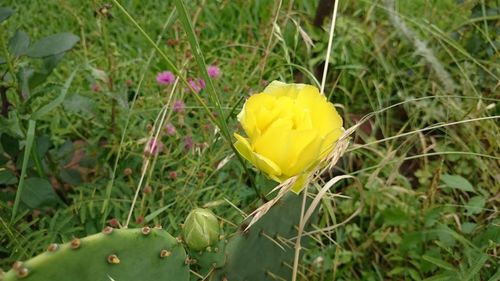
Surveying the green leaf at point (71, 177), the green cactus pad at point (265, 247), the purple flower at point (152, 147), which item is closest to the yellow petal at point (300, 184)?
the green cactus pad at point (265, 247)

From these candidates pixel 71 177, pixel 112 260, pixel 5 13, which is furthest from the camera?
pixel 71 177

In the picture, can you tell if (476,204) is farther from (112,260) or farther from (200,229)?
(112,260)

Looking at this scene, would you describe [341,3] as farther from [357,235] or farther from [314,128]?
[314,128]

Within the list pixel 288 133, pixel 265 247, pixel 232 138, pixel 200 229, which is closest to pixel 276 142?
pixel 288 133

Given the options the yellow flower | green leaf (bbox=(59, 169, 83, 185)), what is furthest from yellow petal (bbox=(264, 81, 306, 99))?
green leaf (bbox=(59, 169, 83, 185))

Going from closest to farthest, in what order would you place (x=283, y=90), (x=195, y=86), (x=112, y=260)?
(x=112, y=260)
(x=283, y=90)
(x=195, y=86)

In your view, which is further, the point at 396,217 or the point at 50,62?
the point at 396,217

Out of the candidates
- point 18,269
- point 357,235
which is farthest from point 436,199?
point 18,269
